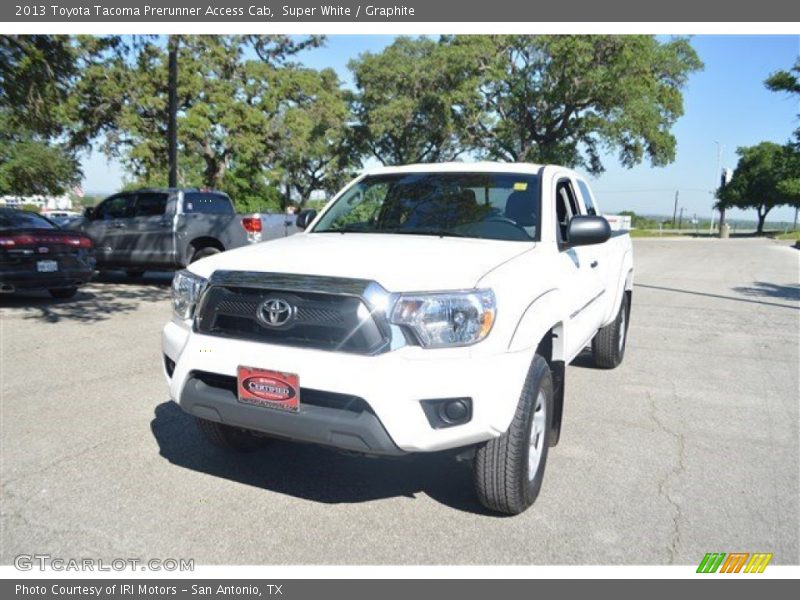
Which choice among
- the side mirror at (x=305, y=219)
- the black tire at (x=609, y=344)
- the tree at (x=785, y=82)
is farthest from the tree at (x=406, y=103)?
the side mirror at (x=305, y=219)

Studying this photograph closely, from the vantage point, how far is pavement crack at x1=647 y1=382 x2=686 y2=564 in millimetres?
3127

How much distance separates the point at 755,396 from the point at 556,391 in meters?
2.85

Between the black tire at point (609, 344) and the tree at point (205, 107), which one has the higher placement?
the tree at point (205, 107)

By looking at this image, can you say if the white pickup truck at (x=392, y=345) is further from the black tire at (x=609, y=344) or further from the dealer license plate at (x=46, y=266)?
the dealer license plate at (x=46, y=266)

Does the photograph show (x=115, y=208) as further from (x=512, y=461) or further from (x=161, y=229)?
(x=512, y=461)

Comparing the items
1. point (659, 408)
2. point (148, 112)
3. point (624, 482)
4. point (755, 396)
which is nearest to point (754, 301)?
point (755, 396)

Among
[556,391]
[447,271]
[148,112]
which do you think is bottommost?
A: [556,391]

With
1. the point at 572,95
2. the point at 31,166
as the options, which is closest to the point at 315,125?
the point at 572,95

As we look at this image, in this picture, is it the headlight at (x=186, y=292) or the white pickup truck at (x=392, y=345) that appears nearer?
the white pickup truck at (x=392, y=345)

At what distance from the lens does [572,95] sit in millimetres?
28703

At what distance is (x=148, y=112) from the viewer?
25875mm

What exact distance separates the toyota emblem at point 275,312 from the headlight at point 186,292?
1.63 feet

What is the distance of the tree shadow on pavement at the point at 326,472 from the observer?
11.7ft

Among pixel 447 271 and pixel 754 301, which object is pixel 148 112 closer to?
pixel 754 301
